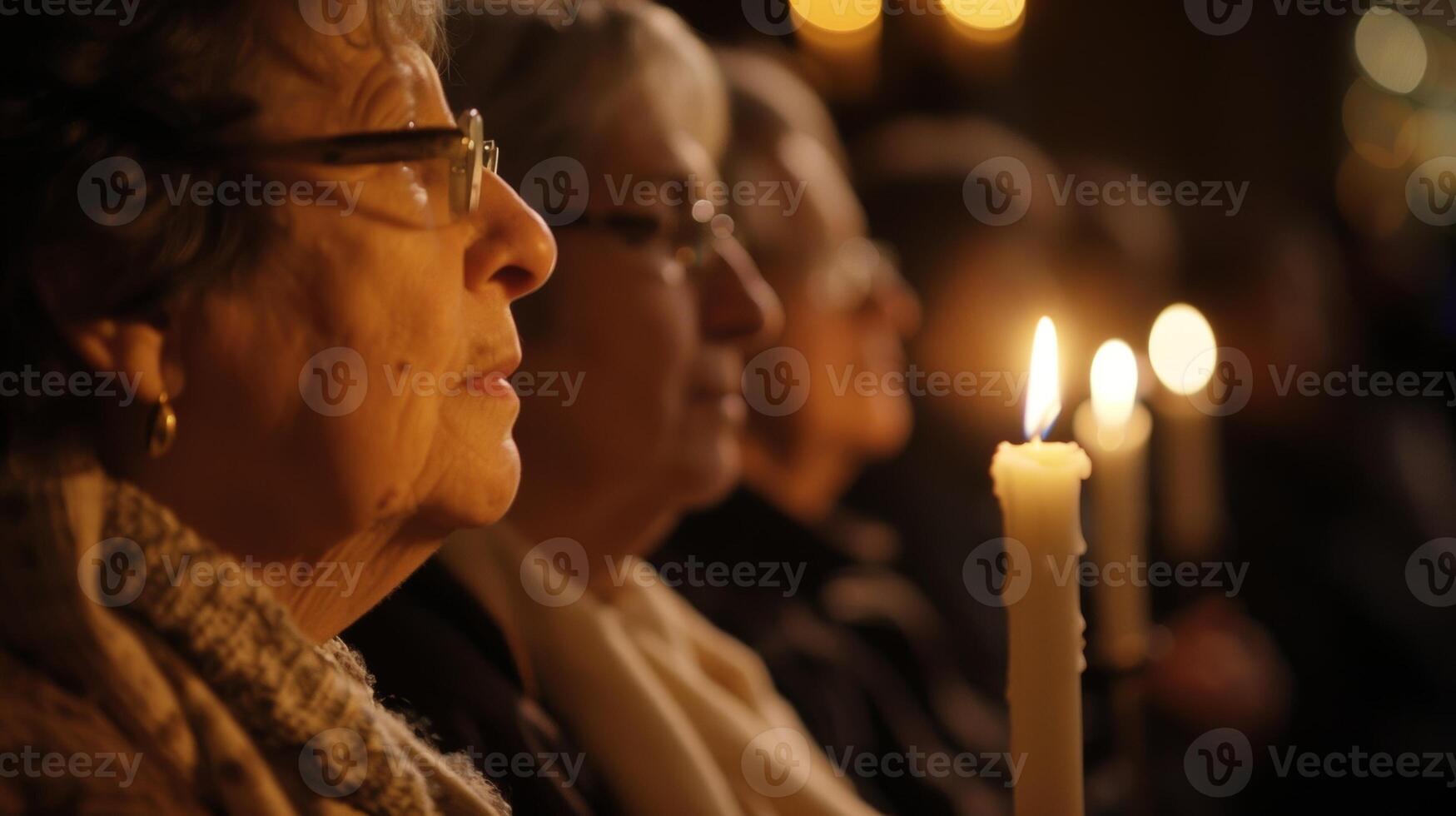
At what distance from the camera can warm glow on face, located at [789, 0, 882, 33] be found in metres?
→ 4.43

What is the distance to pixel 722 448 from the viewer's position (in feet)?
6.14

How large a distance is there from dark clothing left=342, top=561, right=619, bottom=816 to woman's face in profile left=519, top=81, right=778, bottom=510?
0.29 metres

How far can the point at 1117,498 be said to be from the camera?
1748mm

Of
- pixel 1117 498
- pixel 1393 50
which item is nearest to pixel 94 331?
pixel 1117 498

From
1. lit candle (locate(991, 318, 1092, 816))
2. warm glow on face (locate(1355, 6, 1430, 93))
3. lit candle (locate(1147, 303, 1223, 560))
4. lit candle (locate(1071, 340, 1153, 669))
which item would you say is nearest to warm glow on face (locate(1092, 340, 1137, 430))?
lit candle (locate(1071, 340, 1153, 669))

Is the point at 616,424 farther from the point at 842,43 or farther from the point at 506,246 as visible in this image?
the point at 842,43

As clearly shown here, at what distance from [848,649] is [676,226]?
1306mm

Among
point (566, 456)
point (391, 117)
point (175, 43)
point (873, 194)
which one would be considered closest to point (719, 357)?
point (566, 456)

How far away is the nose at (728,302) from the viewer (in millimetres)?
1825

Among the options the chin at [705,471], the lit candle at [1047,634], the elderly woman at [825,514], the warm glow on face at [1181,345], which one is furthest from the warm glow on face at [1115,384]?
the elderly woman at [825,514]

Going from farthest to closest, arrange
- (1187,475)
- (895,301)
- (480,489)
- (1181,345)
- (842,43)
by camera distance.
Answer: (842,43) → (1187,475) → (895,301) → (1181,345) → (480,489)

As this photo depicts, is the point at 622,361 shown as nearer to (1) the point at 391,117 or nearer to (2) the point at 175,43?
(1) the point at 391,117

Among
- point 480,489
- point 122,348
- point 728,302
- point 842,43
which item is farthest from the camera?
point 842,43

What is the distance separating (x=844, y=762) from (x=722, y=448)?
0.82 meters
